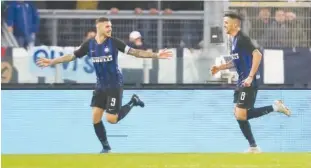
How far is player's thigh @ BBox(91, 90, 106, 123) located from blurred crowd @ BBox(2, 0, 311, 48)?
6.79 feet

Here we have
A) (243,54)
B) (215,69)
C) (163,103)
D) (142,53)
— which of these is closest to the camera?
(142,53)

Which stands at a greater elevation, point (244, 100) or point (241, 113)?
point (244, 100)

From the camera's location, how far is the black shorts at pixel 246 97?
16.7m

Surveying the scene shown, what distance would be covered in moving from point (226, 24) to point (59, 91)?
3.00m

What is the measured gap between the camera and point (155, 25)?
66.6ft

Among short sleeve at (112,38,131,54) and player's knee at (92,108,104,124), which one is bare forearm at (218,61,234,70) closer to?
short sleeve at (112,38,131,54)

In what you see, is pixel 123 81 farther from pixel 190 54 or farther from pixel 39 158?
pixel 39 158

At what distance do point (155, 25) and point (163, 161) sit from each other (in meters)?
6.38

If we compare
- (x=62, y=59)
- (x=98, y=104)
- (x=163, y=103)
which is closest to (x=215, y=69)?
(x=163, y=103)

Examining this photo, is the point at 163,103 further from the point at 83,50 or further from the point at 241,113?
the point at 83,50

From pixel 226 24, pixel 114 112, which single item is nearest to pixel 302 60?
pixel 226 24

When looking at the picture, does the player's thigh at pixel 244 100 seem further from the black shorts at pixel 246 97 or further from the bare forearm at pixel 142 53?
the bare forearm at pixel 142 53

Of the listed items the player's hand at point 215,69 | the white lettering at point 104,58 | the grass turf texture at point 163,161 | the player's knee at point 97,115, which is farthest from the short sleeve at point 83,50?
the player's hand at point 215,69

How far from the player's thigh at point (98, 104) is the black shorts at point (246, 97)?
2.11 meters
